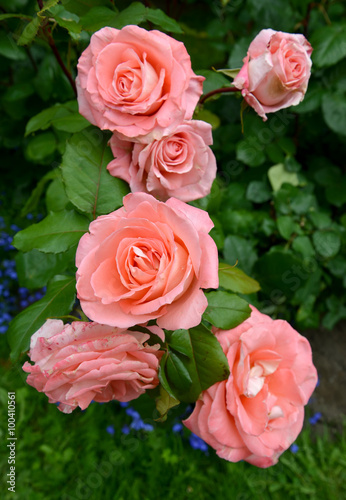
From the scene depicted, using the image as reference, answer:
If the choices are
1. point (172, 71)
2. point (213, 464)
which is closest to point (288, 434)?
point (172, 71)

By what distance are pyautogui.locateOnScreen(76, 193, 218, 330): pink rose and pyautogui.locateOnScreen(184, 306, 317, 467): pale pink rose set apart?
22cm

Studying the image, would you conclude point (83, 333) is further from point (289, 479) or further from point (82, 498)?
point (289, 479)

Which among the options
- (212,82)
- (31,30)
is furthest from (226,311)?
(31,30)

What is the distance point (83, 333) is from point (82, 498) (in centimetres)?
126

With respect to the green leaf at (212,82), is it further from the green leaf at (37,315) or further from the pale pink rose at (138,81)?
the green leaf at (37,315)

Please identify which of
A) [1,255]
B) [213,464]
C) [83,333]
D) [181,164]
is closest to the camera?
[83,333]

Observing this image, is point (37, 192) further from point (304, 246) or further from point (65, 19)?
point (304, 246)

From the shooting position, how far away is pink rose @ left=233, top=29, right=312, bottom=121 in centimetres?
67

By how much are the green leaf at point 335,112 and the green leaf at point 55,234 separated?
1020 millimetres

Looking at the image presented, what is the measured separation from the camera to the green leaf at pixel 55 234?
0.75 metres

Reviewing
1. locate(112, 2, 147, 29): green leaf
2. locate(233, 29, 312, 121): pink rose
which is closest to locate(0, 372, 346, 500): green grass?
locate(233, 29, 312, 121): pink rose

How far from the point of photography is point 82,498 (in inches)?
61.6

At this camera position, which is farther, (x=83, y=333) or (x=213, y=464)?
(x=213, y=464)

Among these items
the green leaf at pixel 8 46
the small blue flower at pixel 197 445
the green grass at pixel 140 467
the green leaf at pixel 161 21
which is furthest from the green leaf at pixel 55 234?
the small blue flower at pixel 197 445
